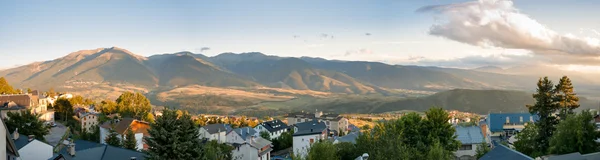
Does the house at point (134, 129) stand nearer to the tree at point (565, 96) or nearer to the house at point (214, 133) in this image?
the house at point (214, 133)

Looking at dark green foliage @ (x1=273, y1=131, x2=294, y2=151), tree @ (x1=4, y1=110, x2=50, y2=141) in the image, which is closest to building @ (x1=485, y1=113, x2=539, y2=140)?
dark green foliage @ (x1=273, y1=131, x2=294, y2=151)

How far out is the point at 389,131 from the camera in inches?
850

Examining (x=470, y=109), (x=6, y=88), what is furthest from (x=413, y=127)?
(x=470, y=109)

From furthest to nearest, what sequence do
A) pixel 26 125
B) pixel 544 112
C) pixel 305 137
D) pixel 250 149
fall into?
pixel 305 137, pixel 250 149, pixel 26 125, pixel 544 112

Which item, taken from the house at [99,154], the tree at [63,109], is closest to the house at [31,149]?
the house at [99,154]

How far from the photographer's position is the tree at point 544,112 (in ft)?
121

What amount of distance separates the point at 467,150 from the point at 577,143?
13059 millimetres

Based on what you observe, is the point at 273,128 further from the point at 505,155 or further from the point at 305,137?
the point at 505,155

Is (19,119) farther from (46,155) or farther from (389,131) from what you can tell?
(389,131)

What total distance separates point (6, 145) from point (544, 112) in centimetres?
3724

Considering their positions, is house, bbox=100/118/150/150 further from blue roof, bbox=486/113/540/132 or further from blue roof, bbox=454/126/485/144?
blue roof, bbox=486/113/540/132

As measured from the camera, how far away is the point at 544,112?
37562mm

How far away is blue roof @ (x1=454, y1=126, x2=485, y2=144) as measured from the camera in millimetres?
42531

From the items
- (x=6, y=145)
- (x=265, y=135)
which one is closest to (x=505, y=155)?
(x=6, y=145)
